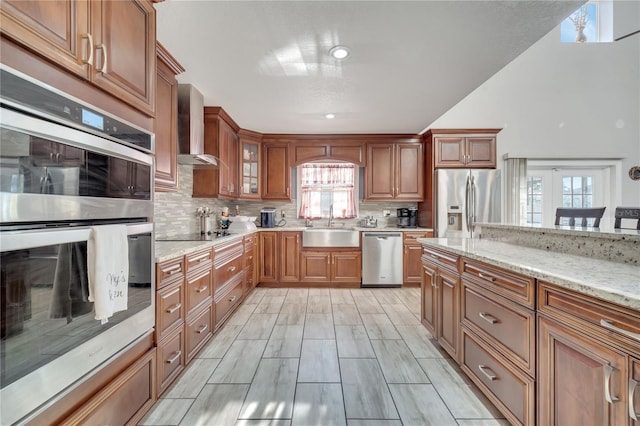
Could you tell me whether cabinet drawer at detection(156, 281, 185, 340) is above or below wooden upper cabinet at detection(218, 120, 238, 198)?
below

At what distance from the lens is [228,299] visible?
2.77m

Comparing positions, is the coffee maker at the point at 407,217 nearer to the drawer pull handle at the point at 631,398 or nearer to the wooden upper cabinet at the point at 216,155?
the wooden upper cabinet at the point at 216,155

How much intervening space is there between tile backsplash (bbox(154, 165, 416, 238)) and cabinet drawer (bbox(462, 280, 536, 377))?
2.62 metres

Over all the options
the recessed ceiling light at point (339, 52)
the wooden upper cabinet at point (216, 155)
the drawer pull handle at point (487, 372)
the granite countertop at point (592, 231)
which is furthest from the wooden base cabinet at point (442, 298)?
the wooden upper cabinet at point (216, 155)

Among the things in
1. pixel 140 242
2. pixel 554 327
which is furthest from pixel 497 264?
pixel 140 242

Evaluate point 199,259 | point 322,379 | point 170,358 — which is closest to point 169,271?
point 199,259

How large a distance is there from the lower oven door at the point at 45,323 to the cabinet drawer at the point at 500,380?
Result: 1.87 meters

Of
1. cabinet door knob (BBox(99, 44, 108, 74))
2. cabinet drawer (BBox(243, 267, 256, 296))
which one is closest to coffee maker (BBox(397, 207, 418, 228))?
cabinet drawer (BBox(243, 267, 256, 296))

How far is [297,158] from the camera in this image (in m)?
4.34

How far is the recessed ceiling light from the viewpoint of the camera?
1.97 metres

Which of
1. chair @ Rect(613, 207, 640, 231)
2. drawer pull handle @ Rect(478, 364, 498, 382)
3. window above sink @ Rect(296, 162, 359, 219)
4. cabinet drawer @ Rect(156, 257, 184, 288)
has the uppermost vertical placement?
window above sink @ Rect(296, 162, 359, 219)

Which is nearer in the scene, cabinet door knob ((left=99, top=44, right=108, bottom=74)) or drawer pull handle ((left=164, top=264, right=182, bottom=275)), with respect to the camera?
cabinet door knob ((left=99, top=44, right=108, bottom=74))

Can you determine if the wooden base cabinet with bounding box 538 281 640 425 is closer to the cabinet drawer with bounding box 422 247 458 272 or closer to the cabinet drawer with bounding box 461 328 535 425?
the cabinet drawer with bounding box 461 328 535 425

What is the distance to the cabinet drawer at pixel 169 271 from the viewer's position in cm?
155
